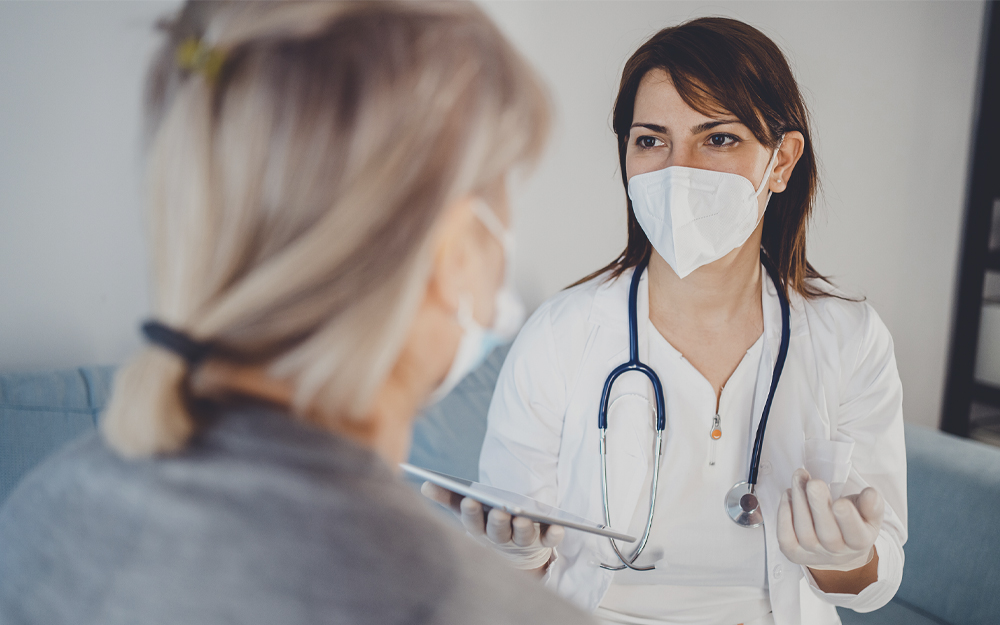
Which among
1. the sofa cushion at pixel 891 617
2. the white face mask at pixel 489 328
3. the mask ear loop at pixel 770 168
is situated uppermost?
the mask ear loop at pixel 770 168

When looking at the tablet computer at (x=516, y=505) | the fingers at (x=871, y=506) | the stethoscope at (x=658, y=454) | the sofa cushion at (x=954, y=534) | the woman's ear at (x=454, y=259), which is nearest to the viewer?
the woman's ear at (x=454, y=259)

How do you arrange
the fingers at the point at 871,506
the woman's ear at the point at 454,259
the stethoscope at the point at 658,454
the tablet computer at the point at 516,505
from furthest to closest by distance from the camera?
the stethoscope at the point at 658,454 → the fingers at the point at 871,506 → the tablet computer at the point at 516,505 → the woman's ear at the point at 454,259

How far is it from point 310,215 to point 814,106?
2.05 meters

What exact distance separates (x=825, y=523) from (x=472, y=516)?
0.47 meters

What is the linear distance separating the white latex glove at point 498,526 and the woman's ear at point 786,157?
0.70m

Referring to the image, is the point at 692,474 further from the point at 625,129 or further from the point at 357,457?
the point at 357,457

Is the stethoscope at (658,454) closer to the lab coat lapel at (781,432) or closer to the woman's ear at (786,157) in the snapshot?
the lab coat lapel at (781,432)

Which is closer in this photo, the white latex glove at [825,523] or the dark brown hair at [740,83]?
the white latex glove at [825,523]

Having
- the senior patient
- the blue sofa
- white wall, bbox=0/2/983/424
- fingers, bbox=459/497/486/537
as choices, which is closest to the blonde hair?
the senior patient

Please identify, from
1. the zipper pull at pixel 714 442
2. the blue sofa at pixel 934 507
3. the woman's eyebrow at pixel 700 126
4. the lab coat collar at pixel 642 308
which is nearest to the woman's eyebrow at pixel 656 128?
the woman's eyebrow at pixel 700 126

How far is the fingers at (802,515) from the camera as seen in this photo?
0.87 metres

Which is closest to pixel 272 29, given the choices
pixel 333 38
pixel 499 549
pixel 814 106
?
pixel 333 38

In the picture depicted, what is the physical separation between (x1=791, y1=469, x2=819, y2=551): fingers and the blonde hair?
0.66 m

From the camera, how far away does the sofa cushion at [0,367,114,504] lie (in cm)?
107
